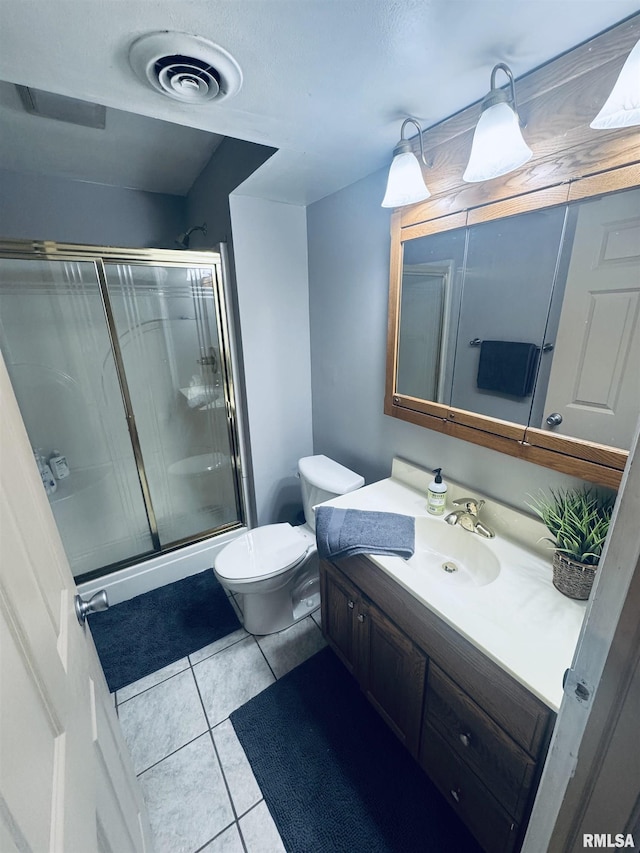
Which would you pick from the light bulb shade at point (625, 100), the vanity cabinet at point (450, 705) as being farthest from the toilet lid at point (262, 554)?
the light bulb shade at point (625, 100)

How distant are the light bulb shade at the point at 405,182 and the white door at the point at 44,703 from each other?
123 centimetres

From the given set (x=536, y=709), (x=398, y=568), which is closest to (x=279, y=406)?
(x=398, y=568)

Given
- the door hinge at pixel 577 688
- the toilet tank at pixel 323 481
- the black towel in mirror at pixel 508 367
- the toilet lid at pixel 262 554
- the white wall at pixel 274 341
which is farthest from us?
the white wall at pixel 274 341

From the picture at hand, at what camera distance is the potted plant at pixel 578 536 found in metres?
0.89

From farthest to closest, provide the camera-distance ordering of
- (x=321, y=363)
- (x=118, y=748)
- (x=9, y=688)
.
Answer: (x=321, y=363) < (x=118, y=748) < (x=9, y=688)

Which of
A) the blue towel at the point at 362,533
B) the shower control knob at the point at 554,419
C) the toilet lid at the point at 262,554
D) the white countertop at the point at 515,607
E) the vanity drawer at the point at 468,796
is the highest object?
the shower control knob at the point at 554,419

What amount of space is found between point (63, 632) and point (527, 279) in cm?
142

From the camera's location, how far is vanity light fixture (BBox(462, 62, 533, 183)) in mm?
873

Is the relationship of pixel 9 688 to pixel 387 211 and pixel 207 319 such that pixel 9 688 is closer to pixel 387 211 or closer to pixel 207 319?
pixel 387 211

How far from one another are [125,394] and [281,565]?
1.35 metres

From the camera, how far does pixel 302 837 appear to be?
1054 mm

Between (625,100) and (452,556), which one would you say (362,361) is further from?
(625,100)

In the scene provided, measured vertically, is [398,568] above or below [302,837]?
above

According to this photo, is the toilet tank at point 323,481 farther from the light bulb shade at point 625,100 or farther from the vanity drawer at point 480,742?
the light bulb shade at point 625,100
